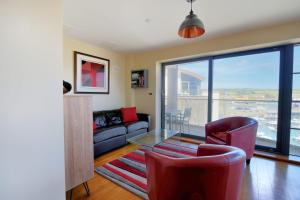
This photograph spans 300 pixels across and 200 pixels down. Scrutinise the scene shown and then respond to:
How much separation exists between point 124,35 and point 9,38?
243cm

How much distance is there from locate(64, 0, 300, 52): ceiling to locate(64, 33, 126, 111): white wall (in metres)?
0.26

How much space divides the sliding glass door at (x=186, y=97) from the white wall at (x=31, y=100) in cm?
334

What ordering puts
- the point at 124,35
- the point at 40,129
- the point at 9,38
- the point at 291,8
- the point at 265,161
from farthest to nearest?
the point at 124,35
the point at 265,161
the point at 291,8
the point at 40,129
the point at 9,38

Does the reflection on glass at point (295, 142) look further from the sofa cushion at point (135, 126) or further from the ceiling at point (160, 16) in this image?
the sofa cushion at point (135, 126)

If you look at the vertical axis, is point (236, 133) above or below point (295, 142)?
above

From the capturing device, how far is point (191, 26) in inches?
69.1

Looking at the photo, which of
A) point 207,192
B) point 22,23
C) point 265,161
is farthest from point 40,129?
point 265,161

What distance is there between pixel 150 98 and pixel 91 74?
Result: 1.72 m

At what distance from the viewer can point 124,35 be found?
3191 millimetres

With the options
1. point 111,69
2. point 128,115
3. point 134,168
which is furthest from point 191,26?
point 111,69

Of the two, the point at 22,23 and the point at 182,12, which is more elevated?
the point at 182,12

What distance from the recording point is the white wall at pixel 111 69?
3262 mm

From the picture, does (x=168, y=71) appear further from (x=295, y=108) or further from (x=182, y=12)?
(x=295, y=108)

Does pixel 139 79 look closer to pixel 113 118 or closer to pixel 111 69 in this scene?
pixel 111 69
